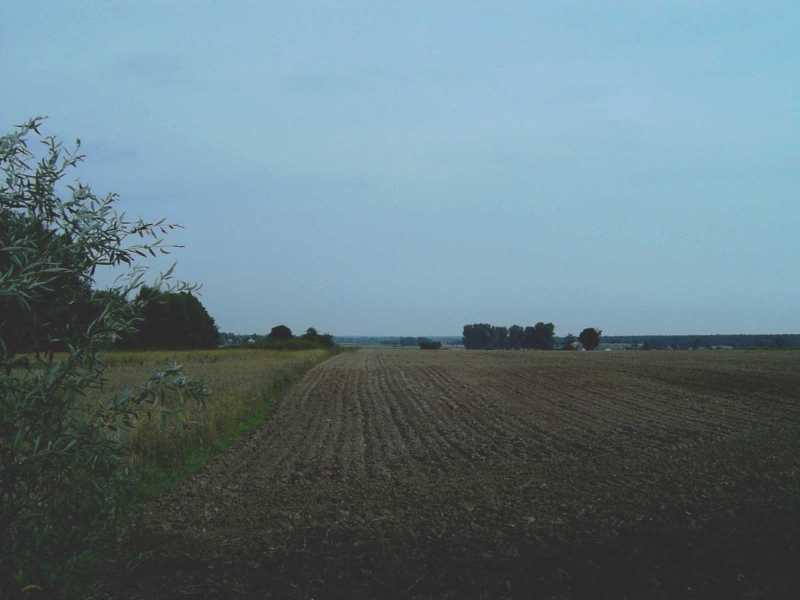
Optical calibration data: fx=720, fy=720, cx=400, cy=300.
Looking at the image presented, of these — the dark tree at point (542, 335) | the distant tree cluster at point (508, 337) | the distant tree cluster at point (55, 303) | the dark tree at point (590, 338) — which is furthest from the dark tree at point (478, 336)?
the distant tree cluster at point (55, 303)

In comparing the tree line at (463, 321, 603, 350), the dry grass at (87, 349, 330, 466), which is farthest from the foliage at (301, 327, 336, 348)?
the dry grass at (87, 349, 330, 466)

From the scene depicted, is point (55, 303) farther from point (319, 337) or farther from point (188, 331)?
point (319, 337)

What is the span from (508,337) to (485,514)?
177111 millimetres

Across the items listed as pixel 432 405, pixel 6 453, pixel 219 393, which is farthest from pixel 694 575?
pixel 432 405

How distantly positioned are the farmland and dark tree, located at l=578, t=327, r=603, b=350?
115 metres

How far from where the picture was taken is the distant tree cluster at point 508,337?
15912cm

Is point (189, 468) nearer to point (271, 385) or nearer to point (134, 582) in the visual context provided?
point (134, 582)

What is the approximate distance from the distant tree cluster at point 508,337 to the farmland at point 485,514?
140 m

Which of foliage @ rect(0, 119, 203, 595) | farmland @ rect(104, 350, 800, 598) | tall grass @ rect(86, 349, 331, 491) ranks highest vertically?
foliage @ rect(0, 119, 203, 595)

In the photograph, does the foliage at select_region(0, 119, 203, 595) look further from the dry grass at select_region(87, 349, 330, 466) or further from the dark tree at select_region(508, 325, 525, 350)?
the dark tree at select_region(508, 325, 525, 350)

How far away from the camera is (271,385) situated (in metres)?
30.8

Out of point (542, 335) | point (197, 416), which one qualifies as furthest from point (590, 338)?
point (197, 416)

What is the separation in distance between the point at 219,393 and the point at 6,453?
19.4 m

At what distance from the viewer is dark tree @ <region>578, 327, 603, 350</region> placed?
133500mm
